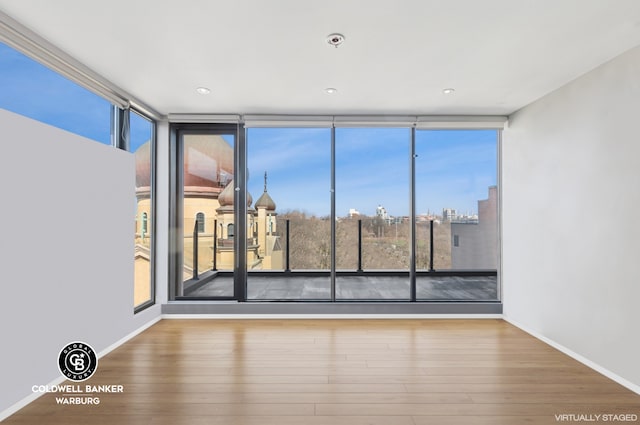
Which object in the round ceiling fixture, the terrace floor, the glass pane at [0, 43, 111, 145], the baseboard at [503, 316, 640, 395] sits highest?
the round ceiling fixture

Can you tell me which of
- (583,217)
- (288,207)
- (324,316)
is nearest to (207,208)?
(288,207)

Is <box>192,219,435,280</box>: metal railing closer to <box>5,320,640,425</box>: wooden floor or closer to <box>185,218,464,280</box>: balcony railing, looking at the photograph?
<box>185,218,464,280</box>: balcony railing

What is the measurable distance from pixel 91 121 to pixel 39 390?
2.11m

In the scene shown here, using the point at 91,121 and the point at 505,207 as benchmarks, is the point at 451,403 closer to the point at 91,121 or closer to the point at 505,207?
the point at 505,207

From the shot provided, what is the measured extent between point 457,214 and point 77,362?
16.2 ft

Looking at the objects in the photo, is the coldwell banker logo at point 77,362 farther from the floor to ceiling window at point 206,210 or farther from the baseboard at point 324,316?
the floor to ceiling window at point 206,210

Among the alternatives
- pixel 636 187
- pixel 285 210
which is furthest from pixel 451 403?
pixel 285 210

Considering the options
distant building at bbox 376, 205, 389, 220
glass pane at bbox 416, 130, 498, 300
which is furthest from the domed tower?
glass pane at bbox 416, 130, 498, 300

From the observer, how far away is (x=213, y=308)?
3873mm

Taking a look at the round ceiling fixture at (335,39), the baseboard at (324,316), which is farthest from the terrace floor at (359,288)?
the round ceiling fixture at (335,39)

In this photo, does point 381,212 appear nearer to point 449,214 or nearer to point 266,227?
point 449,214

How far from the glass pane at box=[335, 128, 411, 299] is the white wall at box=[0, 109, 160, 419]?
265 centimetres

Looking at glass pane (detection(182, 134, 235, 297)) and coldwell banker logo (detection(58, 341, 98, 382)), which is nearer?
coldwell banker logo (detection(58, 341, 98, 382))

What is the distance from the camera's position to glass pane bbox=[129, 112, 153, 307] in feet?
11.5
